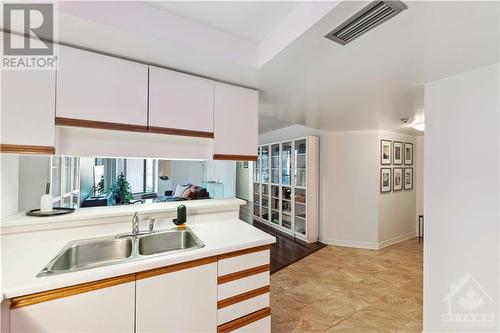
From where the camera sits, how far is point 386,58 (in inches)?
58.8

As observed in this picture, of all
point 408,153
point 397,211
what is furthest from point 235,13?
point 408,153

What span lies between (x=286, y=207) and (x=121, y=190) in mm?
3522

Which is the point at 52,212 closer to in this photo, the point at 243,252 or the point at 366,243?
the point at 243,252

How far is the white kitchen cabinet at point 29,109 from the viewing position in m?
1.26

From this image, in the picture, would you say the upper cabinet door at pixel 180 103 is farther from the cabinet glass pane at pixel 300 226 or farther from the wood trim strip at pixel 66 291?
the cabinet glass pane at pixel 300 226

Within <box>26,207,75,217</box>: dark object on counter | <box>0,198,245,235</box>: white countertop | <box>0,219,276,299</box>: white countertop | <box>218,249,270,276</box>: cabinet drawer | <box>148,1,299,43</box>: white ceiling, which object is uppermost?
<box>148,1,299,43</box>: white ceiling

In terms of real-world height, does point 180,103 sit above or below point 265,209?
above

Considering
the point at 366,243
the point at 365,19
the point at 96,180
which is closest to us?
the point at 365,19

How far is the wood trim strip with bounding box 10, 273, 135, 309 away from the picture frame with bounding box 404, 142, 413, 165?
5.21 metres

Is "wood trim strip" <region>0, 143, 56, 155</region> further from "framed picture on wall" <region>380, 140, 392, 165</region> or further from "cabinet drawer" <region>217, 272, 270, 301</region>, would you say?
"framed picture on wall" <region>380, 140, 392, 165</region>

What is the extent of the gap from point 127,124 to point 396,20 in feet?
5.70

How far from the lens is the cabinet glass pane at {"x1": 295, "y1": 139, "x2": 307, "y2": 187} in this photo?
4.44m

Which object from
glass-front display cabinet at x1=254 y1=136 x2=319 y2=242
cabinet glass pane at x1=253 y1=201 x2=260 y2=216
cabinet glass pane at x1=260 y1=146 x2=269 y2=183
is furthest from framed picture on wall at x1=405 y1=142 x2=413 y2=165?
cabinet glass pane at x1=253 y1=201 x2=260 y2=216

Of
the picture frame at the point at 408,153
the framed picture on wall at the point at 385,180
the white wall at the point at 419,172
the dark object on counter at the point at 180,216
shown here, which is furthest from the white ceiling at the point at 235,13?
the white wall at the point at 419,172
